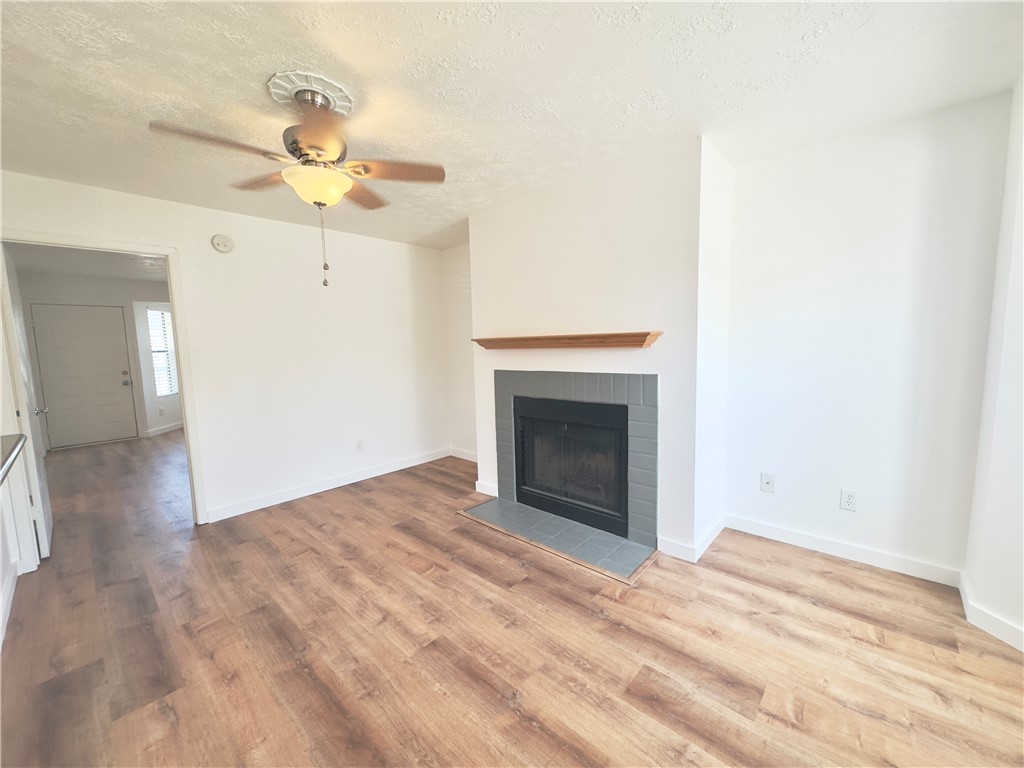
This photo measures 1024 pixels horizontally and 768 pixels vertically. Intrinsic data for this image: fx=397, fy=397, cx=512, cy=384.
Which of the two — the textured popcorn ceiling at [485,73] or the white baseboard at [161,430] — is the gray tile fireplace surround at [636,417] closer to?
the textured popcorn ceiling at [485,73]

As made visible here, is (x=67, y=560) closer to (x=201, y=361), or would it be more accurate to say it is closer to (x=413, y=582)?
(x=201, y=361)

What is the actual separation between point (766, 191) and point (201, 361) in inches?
159

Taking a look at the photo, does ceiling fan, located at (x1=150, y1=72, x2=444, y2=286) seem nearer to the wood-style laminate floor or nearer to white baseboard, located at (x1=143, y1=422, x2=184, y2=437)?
the wood-style laminate floor

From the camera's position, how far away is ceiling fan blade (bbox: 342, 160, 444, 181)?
5.82 ft

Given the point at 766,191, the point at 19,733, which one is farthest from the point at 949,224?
the point at 19,733

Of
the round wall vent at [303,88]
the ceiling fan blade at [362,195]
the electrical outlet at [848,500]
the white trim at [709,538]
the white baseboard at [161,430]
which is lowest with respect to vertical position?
the white baseboard at [161,430]

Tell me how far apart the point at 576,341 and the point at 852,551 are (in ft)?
6.52

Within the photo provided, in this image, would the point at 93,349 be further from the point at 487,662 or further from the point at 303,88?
the point at 487,662

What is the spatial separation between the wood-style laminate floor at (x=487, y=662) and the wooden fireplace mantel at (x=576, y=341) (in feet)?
4.28

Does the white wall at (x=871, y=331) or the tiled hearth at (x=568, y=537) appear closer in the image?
the white wall at (x=871, y=331)

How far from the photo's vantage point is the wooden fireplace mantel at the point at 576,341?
2.28 m

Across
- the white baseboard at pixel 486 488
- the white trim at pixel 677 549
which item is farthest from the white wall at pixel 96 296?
the white trim at pixel 677 549

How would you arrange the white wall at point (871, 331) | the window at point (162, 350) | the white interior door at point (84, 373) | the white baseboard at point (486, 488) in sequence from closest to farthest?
the white wall at point (871, 331) → the white baseboard at point (486, 488) → the white interior door at point (84, 373) → the window at point (162, 350)

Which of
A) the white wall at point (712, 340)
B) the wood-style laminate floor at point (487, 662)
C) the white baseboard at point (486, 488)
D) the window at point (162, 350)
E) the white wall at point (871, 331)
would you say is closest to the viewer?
the wood-style laminate floor at point (487, 662)
